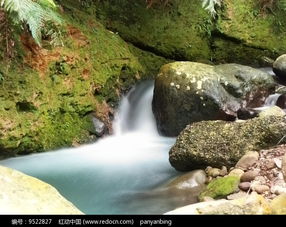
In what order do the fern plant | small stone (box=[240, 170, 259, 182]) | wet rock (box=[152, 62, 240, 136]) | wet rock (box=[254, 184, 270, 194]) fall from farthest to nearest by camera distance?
wet rock (box=[152, 62, 240, 136]) → the fern plant → small stone (box=[240, 170, 259, 182]) → wet rock (box=[254, 184, 270, 194])

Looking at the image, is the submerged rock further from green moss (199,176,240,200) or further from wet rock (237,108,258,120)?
wet rock (237,108,258,120)

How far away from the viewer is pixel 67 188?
517 centimetres

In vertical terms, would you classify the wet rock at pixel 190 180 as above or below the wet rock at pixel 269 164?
below

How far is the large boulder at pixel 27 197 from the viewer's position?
2.79 meters

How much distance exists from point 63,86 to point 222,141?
2702 mm

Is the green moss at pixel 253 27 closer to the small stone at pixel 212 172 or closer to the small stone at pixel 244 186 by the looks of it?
the small stone at pixel 212 172

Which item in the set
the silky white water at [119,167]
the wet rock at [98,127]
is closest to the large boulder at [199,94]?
the silky white water at [119,167]

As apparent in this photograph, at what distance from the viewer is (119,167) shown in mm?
5848

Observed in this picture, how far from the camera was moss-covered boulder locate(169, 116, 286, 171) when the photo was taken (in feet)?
16.4

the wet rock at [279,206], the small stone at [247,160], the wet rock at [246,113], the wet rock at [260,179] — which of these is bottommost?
the wet rock at [260,179]

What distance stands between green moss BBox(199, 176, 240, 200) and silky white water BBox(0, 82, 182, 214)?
40cm

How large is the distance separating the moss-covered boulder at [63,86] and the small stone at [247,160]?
8.35 feet

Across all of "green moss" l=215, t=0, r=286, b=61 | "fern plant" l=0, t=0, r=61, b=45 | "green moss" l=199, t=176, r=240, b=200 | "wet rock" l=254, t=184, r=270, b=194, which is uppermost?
"green moss" l=215, t=0, r=286, b=61

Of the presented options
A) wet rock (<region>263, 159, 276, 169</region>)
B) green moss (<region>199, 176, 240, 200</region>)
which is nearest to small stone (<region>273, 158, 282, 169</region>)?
wet rock (<region>263, 159, 276, 169</region>)
